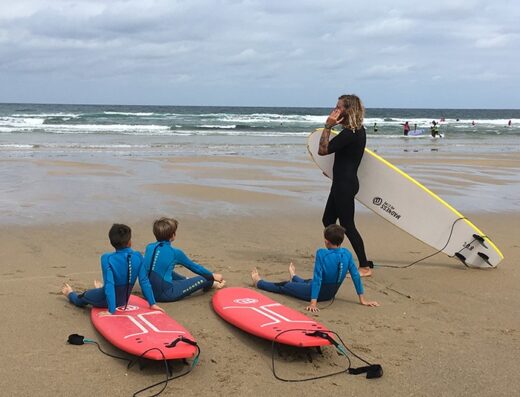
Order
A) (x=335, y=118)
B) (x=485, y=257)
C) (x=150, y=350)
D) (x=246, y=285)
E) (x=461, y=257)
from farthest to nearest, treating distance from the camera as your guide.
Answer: (x=461, y=257)
(x=485, y=257)
(x=335, y=118)
(x=246, y=285)
(x=150, y=350)

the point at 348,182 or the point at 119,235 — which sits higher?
the point at 348,182

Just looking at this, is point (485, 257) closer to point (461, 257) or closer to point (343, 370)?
point (461, 257)

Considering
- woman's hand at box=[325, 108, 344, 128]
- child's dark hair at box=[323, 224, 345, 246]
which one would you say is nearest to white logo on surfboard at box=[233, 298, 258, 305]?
child's dark hair at box=[323, 224, 345, 246]

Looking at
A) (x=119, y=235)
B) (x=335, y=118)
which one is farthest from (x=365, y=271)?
(x=119, y=235)

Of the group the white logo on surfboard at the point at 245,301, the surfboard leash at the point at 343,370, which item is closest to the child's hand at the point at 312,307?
the white logo on surfboard at the point at 245,301

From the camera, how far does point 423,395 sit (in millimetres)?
3209

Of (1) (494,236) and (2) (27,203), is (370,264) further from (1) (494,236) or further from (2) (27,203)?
(2) (27,203)

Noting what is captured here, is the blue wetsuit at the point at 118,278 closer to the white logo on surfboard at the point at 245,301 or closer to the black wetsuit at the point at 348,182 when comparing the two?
the white logo on surfboard at the point at 245,301

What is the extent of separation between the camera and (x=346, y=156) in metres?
5.61

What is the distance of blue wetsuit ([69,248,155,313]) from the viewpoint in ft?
13.4

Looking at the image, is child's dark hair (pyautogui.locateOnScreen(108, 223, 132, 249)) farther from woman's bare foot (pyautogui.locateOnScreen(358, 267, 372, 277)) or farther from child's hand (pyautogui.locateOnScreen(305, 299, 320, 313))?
woman's bare foot (pyautogui.locateOnScreen(358, 267, 372, 277))

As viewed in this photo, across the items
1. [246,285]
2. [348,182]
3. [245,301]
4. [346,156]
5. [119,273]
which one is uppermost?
[346,156]

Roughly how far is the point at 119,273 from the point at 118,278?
0.04m

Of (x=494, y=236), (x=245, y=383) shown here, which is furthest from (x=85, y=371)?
(x=494, y=236)
